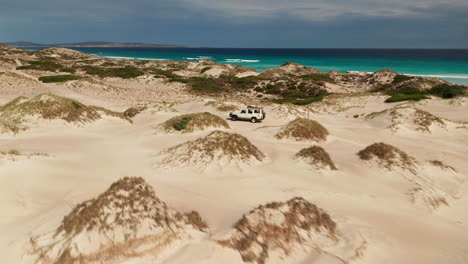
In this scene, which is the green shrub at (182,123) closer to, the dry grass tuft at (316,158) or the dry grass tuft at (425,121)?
the dry grass tuft at (316,158)

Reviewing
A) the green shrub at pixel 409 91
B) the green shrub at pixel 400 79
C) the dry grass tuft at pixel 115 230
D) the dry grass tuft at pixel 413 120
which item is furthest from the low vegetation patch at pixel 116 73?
the green shrub at pixel 400 79

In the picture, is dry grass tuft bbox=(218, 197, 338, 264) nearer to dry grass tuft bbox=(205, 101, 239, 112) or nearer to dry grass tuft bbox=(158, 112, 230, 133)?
dry grass tuft bbox=(158, 112, 230, 133)

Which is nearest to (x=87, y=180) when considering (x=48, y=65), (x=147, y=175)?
(x=147, y=175)

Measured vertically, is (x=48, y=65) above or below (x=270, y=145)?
above

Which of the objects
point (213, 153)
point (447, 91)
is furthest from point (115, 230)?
point (447, 91)

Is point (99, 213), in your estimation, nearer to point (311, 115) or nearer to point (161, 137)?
point (161, 137)

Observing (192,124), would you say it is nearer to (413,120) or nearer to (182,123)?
(182,123)
